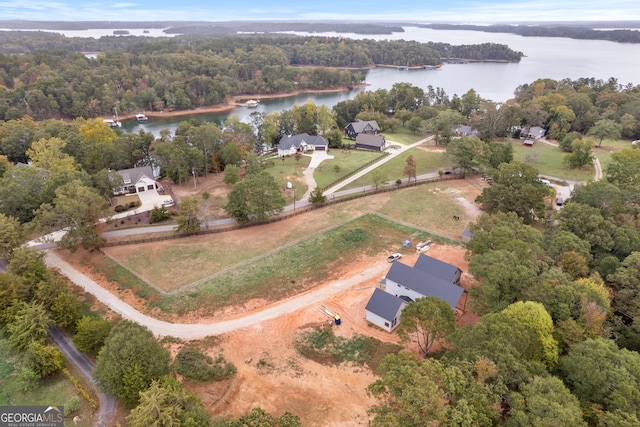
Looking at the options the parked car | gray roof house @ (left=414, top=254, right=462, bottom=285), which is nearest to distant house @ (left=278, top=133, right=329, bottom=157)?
the parked car

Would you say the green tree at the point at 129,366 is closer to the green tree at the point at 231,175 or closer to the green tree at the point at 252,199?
the green tree at the point at 252,199

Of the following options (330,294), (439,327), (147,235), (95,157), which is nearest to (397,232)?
(330,294)

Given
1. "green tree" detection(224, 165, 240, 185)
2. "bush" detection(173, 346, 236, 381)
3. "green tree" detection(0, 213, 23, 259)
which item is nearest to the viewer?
"bush" detection(173, 346, 236, 381)

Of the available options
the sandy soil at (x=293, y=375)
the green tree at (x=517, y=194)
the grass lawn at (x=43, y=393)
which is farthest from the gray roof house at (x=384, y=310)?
the green tree at (x=517, y=194)

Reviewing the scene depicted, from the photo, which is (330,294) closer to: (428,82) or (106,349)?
(106,349)

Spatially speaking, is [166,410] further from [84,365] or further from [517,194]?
[517,194]

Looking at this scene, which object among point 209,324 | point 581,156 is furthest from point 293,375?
point 581,156

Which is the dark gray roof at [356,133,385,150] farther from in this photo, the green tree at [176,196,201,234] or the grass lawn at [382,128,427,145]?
the green tree at [176,196,201,234]
